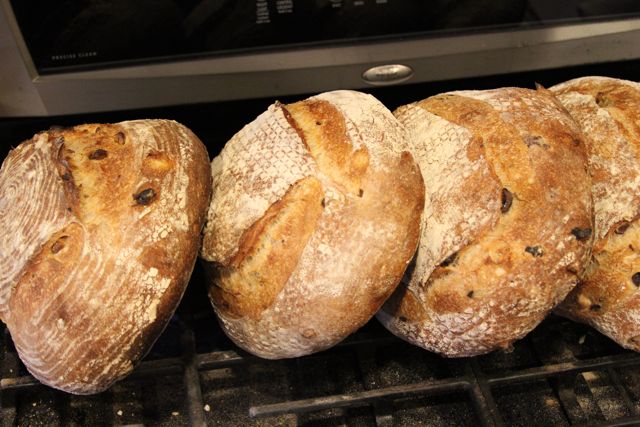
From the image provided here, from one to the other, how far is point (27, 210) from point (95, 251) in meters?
0.15

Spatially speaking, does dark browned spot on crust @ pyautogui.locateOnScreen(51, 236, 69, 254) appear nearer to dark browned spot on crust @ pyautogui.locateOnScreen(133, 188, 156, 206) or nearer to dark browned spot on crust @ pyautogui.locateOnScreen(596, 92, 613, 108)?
dark browned spot on crust @ pyautogui.locateOnScreen(133, 188, 156, 206)

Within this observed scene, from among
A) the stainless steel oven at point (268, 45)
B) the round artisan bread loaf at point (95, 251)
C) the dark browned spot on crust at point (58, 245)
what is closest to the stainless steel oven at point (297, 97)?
the stainless steel oven at point (268, 45)

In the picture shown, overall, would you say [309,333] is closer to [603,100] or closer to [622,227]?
[622,227]

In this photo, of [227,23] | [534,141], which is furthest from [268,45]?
[534,141]

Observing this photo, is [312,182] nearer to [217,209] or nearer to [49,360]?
[217,209]

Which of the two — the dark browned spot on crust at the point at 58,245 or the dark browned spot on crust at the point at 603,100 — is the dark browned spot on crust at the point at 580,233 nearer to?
the dark browned spot on crust at the point at 603,100

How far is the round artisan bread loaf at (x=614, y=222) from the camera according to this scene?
1.05 meters

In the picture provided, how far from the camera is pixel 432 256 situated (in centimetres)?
101

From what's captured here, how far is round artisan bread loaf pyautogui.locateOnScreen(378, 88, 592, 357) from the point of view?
96 cm

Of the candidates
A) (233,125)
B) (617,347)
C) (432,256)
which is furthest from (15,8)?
(617,347)

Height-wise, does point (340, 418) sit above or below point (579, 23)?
below

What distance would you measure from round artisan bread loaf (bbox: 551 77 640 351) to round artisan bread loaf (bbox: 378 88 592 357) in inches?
2.9

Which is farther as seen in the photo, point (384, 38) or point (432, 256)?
point (384, 38)

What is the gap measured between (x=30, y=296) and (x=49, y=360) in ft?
0.34
